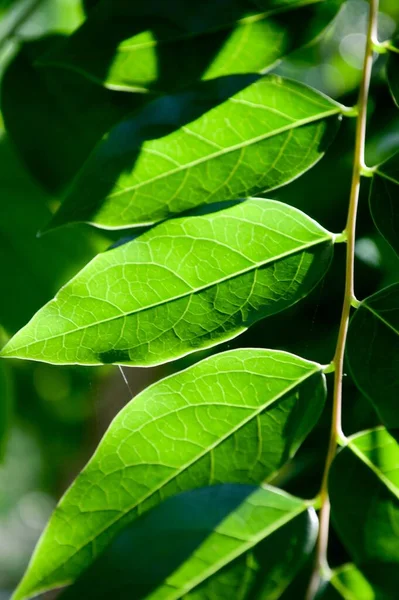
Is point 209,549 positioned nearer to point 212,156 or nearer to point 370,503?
point 370,503

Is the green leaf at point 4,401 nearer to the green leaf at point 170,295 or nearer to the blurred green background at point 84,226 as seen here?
the blurred green background at point 84,226

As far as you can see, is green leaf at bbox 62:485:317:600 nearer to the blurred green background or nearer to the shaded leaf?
the blurred green background

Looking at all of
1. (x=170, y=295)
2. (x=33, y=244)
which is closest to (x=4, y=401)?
(x=33, y=244)

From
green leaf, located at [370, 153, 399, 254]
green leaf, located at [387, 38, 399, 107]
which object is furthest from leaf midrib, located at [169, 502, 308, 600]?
green leaf, located at [387, 38, 399, 107]

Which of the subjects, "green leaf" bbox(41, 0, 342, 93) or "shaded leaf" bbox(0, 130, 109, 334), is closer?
"green leaf" bbox(41, 0, 342, 93)

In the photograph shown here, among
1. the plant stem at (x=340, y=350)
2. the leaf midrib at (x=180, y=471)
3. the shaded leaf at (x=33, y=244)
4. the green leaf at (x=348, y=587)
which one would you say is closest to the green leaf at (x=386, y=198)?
the plant stem at (x=340, y=350)
